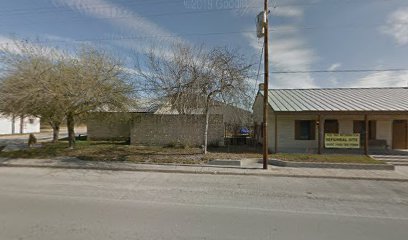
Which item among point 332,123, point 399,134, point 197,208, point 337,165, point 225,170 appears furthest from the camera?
point 332,123

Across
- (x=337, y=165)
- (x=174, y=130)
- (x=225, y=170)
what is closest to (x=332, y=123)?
(x=337, y=165)

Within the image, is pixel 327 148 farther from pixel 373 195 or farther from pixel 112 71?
pixel 112 71

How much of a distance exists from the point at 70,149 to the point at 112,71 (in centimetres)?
543

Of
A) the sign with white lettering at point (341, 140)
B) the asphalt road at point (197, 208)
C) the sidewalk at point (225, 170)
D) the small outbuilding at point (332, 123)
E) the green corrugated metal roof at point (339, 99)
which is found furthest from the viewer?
the small outbuilding at point (332, 123)

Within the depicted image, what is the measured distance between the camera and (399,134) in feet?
57.9

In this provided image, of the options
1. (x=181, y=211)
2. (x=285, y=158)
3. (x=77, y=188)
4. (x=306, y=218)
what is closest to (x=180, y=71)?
(x=285, y=158)

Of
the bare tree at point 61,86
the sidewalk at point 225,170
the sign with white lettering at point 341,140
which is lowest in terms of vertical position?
the sidewalk at point 225,170

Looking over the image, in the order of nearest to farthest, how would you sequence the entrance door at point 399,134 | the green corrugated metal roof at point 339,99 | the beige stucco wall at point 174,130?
the green corrugated metal roof at point 339,99 → the entrance door at point 399,134 → the beige stucco wall at point 174,130

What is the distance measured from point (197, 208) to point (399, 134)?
18.0 metres

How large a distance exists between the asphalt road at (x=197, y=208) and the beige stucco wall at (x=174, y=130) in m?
9.20

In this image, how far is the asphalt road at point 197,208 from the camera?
15.0 ft

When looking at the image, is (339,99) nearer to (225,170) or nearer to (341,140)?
(341,140)

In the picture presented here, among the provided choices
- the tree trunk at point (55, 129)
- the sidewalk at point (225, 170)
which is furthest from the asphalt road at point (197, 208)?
the tree trunk at point (55, 129)

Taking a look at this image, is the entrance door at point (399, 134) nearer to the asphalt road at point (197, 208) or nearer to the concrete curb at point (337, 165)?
the concrete curb at point (337, 165)
